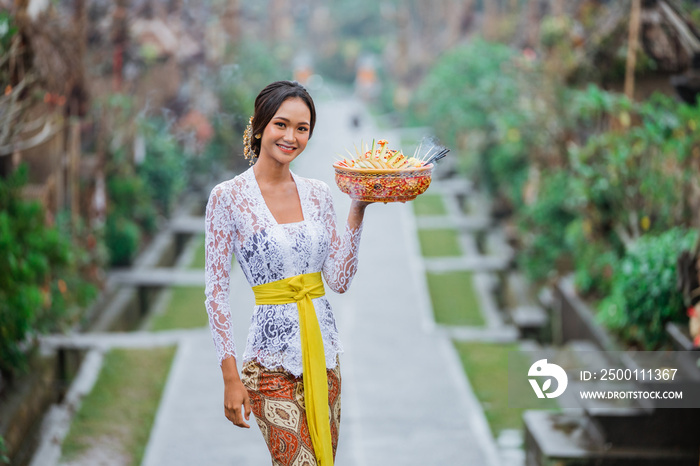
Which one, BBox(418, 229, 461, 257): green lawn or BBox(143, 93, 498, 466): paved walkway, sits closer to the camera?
BBox(143, 93, 498, 466): paved walkway

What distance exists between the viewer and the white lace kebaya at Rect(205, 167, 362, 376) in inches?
120

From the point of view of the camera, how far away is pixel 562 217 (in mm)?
10430

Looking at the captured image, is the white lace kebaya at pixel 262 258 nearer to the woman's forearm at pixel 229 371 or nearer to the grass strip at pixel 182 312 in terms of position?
the woman's forearm at pixel 229 371

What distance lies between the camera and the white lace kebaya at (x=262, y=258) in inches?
120

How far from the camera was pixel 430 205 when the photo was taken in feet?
62.3

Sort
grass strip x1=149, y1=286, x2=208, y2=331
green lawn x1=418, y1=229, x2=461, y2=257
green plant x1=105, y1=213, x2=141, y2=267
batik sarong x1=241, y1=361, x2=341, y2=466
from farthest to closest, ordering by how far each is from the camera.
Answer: green lawn x1=418, y1=229, x2=461, y2=257 < green plant x1=105, y1=213, x2=141, y2=267 < grass strip x1=149, y1=286, x2=208, y2=331 < batik sarong x1=241, y1=361, x2=341, y2=466

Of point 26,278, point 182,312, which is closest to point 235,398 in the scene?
point 26,278

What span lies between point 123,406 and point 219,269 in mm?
4520

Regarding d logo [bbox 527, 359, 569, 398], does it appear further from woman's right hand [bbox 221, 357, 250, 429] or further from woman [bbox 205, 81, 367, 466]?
woman's right hand [bbox 221, 357, 250, 429]

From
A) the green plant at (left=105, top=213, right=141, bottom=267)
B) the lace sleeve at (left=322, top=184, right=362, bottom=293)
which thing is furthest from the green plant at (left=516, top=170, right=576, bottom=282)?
the lace sleeve at (left=322, top=184, right=362, bottom=293)

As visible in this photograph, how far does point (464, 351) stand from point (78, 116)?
459 cm

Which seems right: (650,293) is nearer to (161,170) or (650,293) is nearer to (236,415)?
(236,415)

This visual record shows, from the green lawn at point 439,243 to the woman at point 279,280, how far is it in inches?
438

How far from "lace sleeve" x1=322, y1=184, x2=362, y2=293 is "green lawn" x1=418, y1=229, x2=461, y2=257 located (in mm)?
11023
